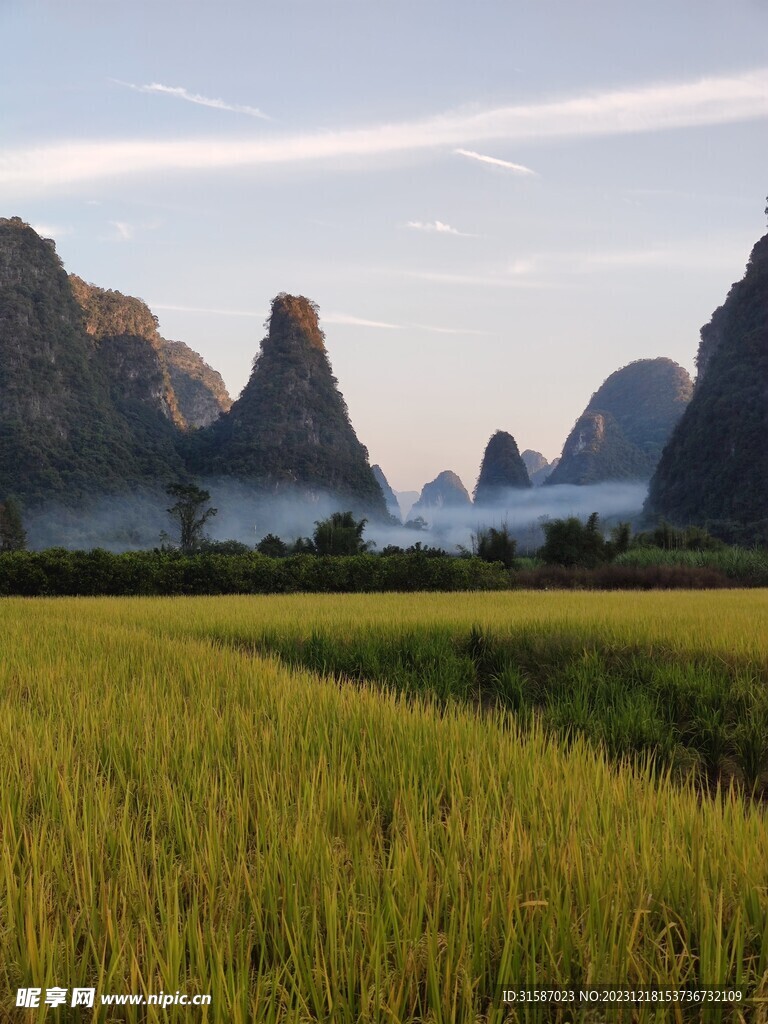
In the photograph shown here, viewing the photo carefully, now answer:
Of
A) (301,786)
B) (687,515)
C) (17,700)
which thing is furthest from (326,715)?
(687,515)

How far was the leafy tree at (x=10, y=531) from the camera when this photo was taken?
3601cm

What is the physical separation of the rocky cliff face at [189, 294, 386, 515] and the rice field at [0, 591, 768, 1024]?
244ft

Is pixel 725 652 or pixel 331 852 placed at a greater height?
pixel 331 852

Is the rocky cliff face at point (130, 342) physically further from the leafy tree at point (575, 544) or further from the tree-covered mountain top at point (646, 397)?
the tree-covered mountain top at point (646, 397)

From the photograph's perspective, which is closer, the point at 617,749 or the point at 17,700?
the point at 17,700

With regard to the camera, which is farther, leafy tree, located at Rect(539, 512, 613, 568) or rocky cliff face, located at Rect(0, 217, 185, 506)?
rocky cliff face, located at Rect(0, 217, 185, 506)

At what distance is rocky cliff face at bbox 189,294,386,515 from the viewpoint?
78125 millimetres

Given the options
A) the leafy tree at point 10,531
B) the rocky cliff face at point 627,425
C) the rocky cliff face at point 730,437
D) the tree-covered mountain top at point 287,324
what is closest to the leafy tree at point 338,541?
the leafy tree at point 10,531

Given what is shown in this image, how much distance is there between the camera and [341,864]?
2.04 metres

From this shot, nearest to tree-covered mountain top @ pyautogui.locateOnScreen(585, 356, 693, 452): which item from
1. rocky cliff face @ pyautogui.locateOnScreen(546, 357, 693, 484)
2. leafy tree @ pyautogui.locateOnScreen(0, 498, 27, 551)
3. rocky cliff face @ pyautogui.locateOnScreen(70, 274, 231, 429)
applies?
rocky cliff face @ pyautogui.locateOnScreen(546, 357, 693, 484)

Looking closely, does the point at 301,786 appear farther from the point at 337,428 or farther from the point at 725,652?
the point at 337,428

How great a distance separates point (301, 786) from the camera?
8.56 feet

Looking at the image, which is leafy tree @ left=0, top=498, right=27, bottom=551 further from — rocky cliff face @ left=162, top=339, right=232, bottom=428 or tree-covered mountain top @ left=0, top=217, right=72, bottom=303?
rocky cliff face @ left=162, top=339, right=232, bottom=428

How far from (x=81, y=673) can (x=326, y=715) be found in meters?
2.19
